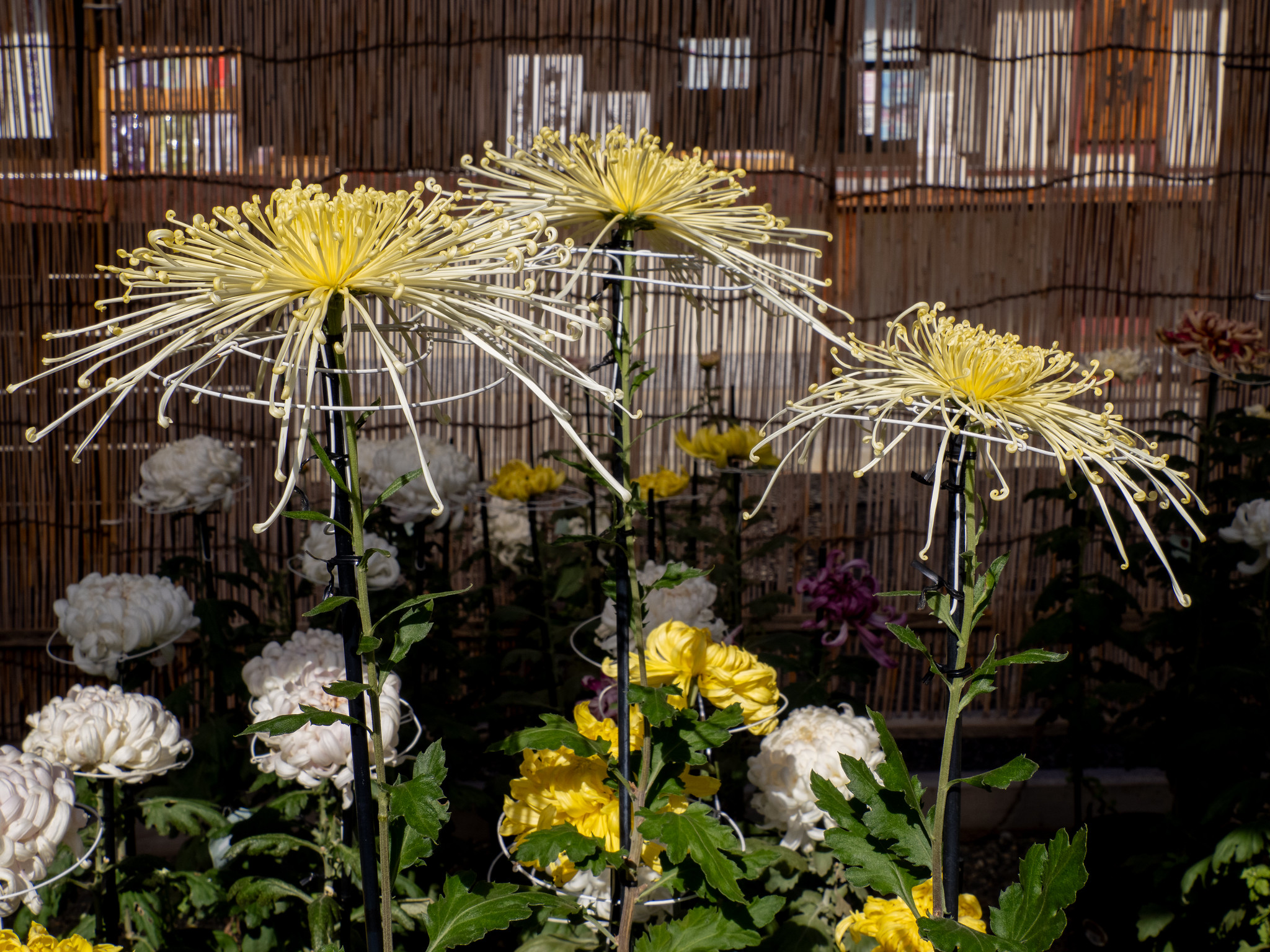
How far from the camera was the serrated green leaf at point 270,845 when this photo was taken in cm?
126

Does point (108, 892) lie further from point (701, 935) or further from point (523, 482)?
point (523, 482)

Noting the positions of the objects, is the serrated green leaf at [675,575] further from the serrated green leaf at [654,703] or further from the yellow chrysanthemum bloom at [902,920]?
the yellow chrysanthemum bloom at [902,920]

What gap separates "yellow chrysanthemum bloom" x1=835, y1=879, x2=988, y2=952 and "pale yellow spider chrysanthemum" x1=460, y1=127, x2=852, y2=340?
1.85ft

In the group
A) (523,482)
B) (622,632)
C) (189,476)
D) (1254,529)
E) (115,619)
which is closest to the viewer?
(622,632)

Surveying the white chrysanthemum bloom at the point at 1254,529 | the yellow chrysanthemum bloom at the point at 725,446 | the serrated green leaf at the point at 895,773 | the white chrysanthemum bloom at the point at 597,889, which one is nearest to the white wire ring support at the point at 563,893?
the white chrysanthemum bloom at the point at 597,889

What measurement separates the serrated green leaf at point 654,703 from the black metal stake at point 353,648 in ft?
0.89

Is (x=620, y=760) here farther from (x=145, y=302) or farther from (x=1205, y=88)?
(x=1205, y=88)

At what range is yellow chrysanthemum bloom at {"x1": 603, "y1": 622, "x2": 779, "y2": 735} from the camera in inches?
47.8

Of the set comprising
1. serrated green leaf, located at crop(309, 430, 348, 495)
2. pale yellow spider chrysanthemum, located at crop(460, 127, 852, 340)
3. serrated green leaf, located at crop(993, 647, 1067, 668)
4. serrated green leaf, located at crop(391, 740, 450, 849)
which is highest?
pale yellow spider chrysanthemum, located at crop(460, 127, 852, 340)

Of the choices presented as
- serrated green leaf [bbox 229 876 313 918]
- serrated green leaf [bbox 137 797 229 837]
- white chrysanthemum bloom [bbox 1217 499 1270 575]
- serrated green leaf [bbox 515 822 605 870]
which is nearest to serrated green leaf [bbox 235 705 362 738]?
serrated green leaf [bbox 515 822 605 870]

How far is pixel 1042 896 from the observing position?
0.88m

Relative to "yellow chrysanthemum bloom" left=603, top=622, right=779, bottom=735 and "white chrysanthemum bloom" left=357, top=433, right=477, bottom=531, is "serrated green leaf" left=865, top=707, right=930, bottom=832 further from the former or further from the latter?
"white chrysanthemum bloom" left=357, top=433, right=477, bottom=531

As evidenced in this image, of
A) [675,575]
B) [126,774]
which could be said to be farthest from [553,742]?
[126,774]

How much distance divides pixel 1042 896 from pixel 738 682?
43 centimetres
